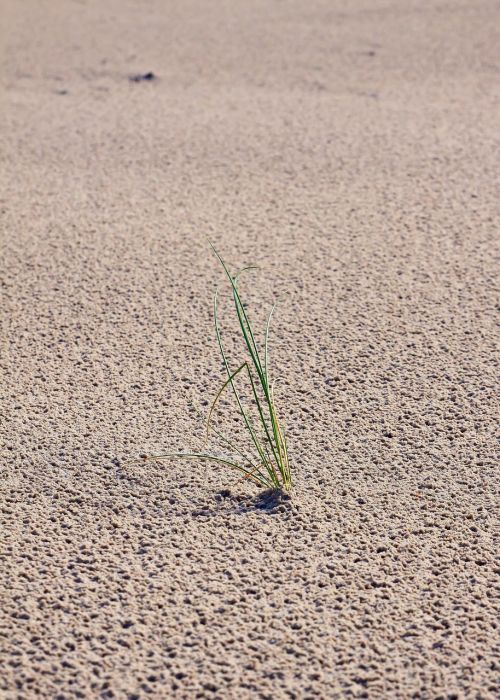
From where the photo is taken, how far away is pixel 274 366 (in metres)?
3.42

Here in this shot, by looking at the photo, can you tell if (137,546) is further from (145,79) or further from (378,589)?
(145,79)

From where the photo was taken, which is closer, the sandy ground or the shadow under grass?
the sandy ground

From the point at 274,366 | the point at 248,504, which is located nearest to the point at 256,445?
the point at 248,504

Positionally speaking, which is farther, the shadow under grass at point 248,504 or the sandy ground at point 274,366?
the shadow under grass at point 248,504

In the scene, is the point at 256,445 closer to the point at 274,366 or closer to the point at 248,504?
the point at 248,504

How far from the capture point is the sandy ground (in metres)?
2.33

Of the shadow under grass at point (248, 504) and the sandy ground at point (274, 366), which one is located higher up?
the sandy ground at point (274, 366)

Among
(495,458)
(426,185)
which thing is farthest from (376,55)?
(495,458)

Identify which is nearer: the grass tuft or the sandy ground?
the sandy ground

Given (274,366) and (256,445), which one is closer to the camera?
(256,445)

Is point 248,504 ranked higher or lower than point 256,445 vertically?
lower

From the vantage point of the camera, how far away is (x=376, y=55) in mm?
6496

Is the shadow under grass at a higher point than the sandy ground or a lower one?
lower

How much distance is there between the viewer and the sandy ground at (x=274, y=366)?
2.33 metres
